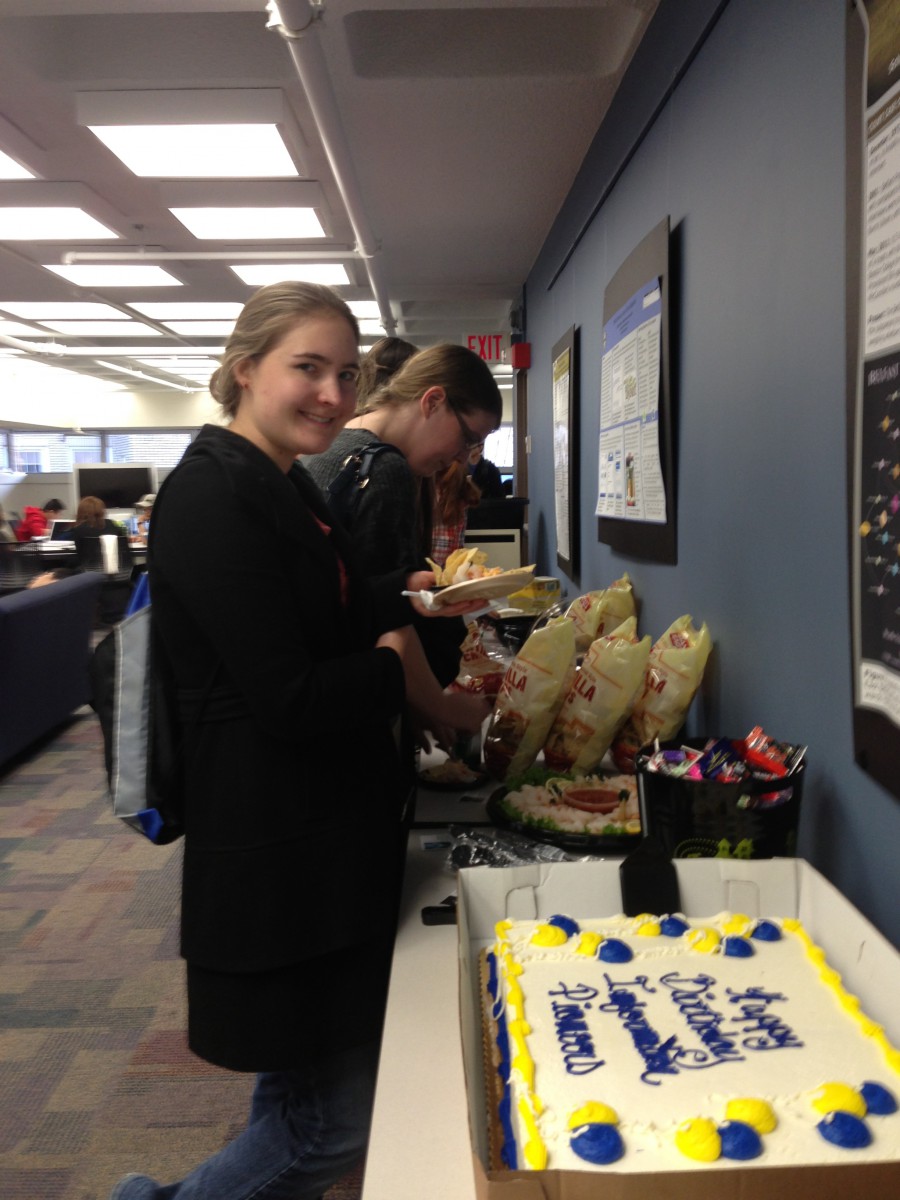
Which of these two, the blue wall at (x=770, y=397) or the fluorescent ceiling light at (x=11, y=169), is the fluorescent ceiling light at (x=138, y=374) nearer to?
the fluorescent ceiling light at (x=11, y=169)

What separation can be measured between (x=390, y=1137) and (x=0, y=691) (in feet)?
13.2

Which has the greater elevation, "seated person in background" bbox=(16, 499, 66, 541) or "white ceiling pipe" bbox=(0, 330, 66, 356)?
"white ceiling pipe" bbox=(0, 330, 66, 356)

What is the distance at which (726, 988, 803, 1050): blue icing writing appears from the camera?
774 millimetres

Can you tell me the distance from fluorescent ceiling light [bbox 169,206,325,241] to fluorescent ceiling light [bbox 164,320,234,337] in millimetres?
2720

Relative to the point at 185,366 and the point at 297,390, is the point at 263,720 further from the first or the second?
the point at 185,366

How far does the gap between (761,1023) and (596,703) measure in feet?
2.82

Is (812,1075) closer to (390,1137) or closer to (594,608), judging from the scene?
(390,1137)

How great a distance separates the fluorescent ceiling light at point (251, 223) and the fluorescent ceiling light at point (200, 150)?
533mm

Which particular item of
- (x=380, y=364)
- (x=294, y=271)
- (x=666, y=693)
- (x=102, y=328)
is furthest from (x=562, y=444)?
(x=102, y=328)

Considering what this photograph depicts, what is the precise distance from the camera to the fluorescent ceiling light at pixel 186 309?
21.8 feet

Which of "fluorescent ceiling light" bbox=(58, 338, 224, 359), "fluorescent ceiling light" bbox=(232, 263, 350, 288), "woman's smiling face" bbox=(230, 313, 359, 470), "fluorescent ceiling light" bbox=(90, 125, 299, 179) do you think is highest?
"fluorescent ceiling light" bbox=(58, 338, 224, 359)

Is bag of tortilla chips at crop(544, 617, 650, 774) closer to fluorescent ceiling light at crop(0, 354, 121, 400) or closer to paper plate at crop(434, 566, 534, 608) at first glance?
paper plate at crop(434, 566, 534, 608)

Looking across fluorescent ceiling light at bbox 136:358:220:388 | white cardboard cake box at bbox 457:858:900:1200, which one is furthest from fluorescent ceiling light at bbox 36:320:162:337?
white cardboard cake box at bbox 457:858:900:1200

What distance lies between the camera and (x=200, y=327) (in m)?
7.77
